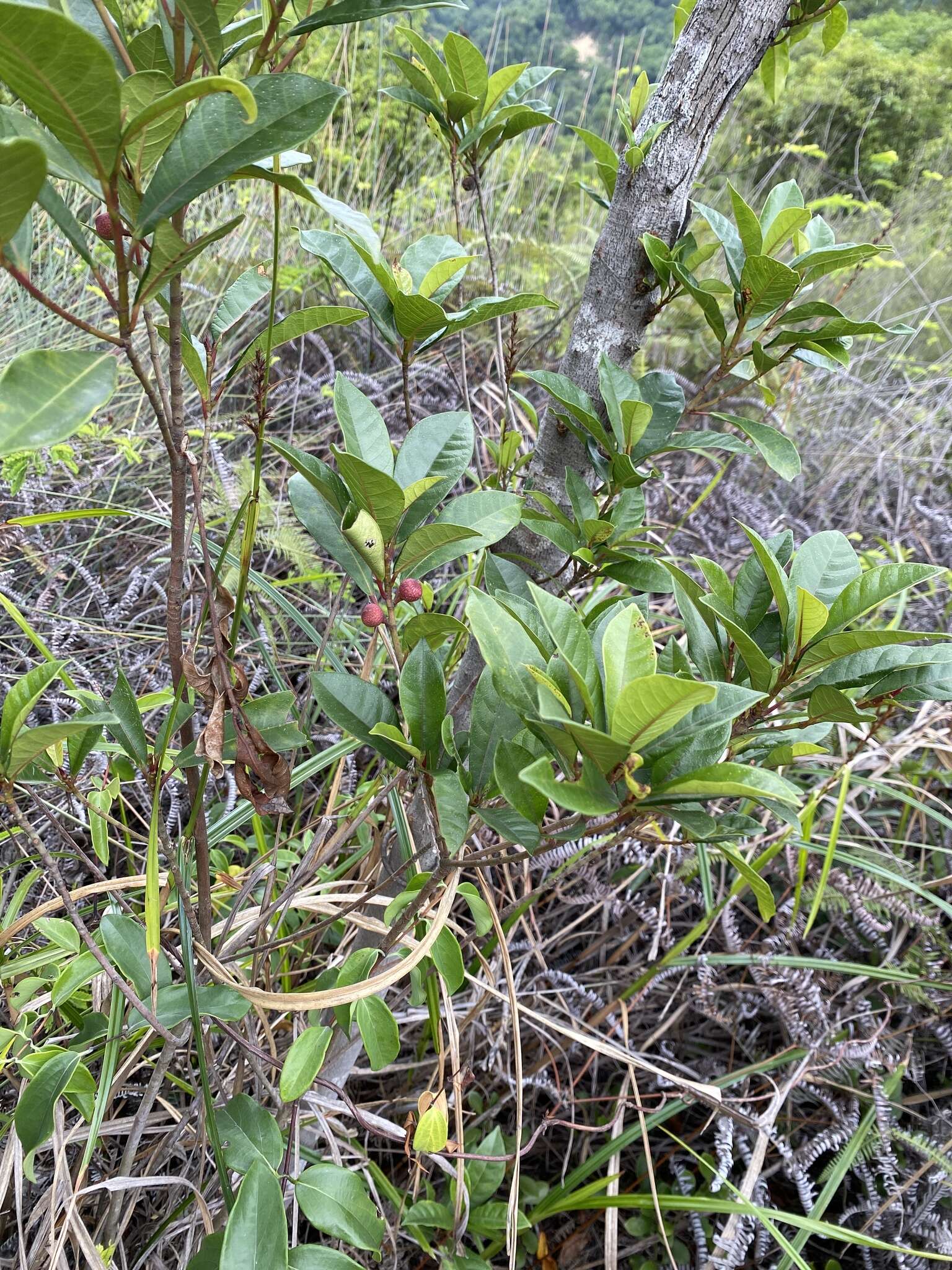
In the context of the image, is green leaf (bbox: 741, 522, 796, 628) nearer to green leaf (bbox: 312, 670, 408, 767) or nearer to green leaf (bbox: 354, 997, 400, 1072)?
green leaf (bbox: 312, 670, 408, 767)

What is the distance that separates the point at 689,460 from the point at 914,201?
14.3 ft

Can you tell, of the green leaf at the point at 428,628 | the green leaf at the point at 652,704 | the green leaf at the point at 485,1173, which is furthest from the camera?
the green leaf at the point at 485,1173

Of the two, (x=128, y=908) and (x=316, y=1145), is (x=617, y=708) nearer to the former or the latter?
(x=128, y=908)

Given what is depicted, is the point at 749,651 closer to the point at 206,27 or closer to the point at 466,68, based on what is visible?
the point at 206,27

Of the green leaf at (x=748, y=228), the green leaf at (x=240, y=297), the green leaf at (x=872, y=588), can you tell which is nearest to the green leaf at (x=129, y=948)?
the green leaf at (x=240, y=297)

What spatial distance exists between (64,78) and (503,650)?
387 millimetres

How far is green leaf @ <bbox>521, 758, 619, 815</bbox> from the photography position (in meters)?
0.46

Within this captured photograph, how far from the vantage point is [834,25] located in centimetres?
89

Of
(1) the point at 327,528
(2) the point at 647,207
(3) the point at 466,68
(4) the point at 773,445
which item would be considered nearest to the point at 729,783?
(1) the point at 327,528

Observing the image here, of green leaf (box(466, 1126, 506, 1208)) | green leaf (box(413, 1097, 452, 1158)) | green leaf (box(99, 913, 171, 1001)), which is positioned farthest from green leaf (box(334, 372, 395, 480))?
green leaf (box(466, 1126, 506, 1208))

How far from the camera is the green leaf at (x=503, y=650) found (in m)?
0.54

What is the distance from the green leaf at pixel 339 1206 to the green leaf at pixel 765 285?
38.0 inches

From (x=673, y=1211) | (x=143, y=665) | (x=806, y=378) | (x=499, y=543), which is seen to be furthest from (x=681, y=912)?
(x=806, y=378)

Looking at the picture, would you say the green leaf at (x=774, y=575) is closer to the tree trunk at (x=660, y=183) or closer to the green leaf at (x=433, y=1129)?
the tree trunk at (x=660, y=183)
